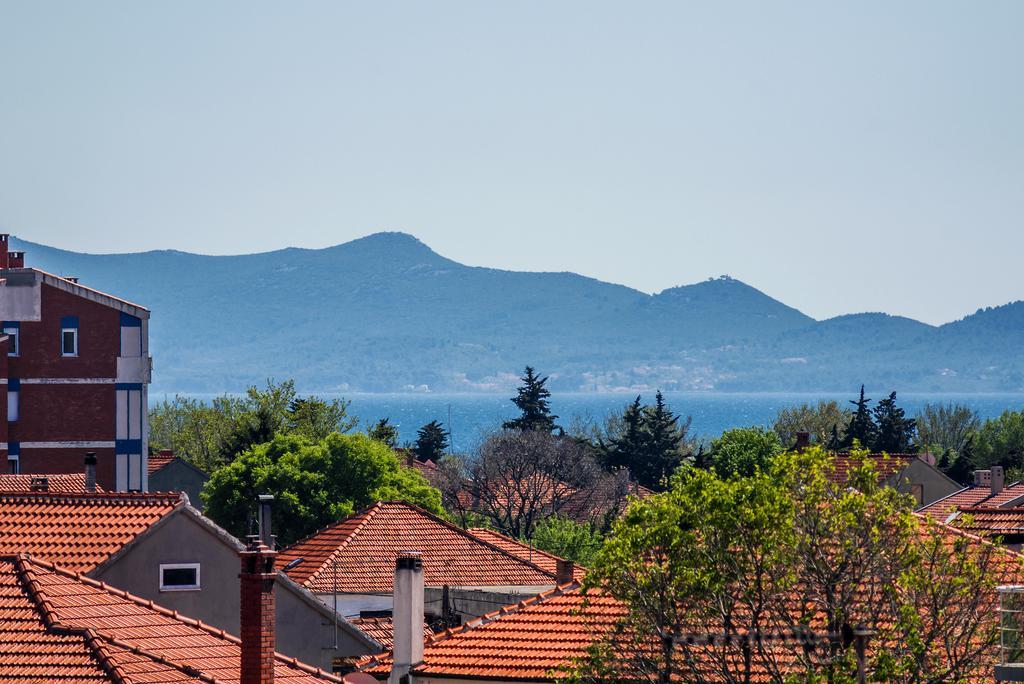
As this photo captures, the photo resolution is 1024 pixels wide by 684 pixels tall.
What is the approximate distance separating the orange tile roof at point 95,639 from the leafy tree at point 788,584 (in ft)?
14.9

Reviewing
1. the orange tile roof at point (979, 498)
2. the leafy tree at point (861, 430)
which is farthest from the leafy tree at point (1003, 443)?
the orange tile roof at point (979, 498)

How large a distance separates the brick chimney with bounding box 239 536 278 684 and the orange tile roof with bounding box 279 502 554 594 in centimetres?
1739

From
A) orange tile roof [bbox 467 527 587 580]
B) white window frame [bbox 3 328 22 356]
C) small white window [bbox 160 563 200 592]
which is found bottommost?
orange tile roof [bbox 467 527 587 580]

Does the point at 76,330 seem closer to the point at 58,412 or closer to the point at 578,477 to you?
the point at 58,412

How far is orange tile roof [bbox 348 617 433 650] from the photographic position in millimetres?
35344

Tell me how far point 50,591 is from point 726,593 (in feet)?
26.6

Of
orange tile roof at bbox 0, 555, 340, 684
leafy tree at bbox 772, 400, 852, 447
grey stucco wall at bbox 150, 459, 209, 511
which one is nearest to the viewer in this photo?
orange tile roof at bbox 0, 555, 340, 684

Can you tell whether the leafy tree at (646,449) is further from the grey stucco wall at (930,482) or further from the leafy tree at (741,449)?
the grey stucco wall at (930,482)

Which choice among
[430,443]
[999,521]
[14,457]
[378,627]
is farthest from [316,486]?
[430,443]

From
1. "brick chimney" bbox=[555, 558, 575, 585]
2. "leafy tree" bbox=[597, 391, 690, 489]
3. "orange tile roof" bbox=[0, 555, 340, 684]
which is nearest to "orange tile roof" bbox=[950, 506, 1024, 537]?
"brick chimney" bbox=[555, 558, 575, 585]

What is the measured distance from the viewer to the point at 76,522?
28.9 metres

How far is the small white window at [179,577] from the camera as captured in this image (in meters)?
29.2

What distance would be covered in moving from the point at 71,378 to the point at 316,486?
12.7 m

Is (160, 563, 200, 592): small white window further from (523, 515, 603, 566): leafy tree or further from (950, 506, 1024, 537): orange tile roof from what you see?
(523, 515, 603, 566): leafy tree
